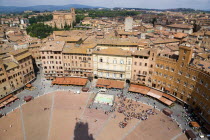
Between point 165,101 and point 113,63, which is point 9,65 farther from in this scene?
point 165,101

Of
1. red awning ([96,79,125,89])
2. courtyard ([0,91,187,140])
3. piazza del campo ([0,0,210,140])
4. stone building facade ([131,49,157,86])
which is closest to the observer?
courtyard ([0,91,187,140])

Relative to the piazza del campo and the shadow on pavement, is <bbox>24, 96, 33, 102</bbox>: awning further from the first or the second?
the shadow on pavement

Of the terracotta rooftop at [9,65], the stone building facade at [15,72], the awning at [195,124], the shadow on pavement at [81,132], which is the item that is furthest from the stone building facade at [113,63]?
the terracotta rooftop at [9,65]

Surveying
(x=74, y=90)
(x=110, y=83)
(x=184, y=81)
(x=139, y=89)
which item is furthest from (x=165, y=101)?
(x=74, y=90)

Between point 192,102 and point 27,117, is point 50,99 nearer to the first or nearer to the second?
point 27,117

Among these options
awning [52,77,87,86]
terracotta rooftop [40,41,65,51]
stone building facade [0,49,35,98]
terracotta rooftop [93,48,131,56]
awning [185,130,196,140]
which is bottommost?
awning [185,130,196,140]

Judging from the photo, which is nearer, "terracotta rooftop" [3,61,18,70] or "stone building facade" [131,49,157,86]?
"stone building facade" [131,49,157,86]

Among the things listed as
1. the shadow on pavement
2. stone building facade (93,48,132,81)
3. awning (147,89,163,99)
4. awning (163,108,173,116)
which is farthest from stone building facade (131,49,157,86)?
the shadow on pavement

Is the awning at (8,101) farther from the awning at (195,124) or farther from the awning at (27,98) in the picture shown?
the awning at (195,124)

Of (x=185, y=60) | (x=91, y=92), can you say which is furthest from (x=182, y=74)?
(x=91, y=92)
